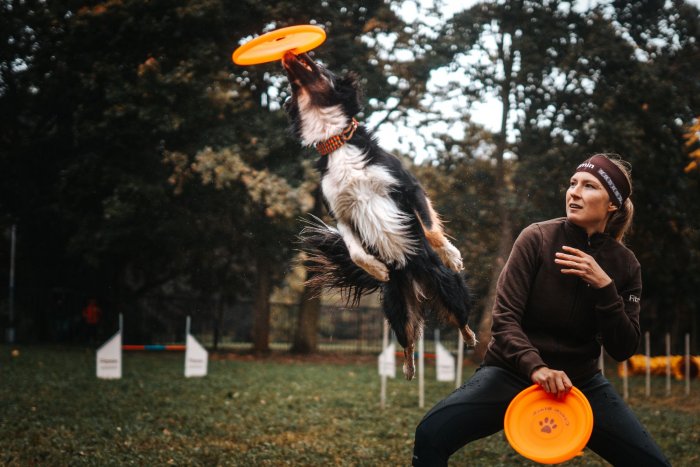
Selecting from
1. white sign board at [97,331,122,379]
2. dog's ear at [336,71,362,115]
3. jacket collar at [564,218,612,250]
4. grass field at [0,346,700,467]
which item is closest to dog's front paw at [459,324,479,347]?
jacket collar at [564,218,612,250]

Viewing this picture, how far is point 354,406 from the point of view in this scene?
10.9m

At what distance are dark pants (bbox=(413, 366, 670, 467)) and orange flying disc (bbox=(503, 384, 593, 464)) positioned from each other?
0.26 metres

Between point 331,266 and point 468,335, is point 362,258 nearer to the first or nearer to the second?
point 331,266

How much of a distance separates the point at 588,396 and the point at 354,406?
7897mm

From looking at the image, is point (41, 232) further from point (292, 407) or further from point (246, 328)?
point (292, 407)

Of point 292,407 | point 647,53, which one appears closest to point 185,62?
point 647,53

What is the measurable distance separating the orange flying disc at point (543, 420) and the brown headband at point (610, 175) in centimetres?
81

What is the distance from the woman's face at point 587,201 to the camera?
3051 mm

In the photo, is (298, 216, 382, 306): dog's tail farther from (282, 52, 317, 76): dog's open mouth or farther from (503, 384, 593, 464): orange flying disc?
(503, 384, 593, 464): orange flying disc

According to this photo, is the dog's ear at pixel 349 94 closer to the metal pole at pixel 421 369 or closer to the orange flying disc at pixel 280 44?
the orange flying disc at pixel 280 44

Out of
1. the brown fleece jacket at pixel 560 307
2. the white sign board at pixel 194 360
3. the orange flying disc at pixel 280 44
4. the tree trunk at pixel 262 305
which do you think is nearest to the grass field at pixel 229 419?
the white sign board at pixel 194 360

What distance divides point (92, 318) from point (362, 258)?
2084cm

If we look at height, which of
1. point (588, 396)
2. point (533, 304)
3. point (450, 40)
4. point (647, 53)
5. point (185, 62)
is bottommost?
point (588, 396)

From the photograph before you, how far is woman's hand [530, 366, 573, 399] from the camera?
2809 mm
